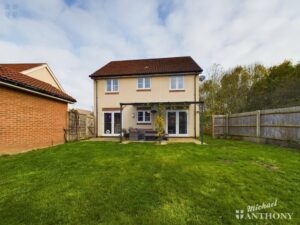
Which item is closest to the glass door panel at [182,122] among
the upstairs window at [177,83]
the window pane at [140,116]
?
the upstairs window at [177,83]

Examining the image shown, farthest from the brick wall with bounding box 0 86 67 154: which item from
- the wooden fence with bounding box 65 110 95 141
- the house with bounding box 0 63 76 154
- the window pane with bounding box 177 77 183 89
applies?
the window pane with bounding box 177 77 183 89

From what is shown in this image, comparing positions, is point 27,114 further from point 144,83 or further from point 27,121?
point 144,83

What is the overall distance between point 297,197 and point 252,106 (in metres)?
22.3

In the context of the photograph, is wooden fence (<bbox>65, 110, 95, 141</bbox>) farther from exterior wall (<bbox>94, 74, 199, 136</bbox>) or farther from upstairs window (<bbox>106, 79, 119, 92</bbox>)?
upstairs window (<bbox>106, 79, 119, 92</bbox>)

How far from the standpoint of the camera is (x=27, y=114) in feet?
29.5

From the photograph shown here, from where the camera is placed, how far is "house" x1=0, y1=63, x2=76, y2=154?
25.7ft

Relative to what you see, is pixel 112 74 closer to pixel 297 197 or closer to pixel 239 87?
pixel 297 197

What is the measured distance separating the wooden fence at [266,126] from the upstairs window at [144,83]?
24.7ft

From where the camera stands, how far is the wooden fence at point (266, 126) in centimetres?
938

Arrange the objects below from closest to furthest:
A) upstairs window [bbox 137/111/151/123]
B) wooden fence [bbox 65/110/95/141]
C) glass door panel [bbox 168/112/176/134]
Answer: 1. wooden fence [bbox 65/110/95/141]
2. glass door panel [bbox 168/112/176/134]
3. upstairs window [bbox 137/111/151/123]

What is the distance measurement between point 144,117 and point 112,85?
177 inches

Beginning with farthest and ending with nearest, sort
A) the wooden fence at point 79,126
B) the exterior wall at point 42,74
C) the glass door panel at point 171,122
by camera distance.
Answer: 1. the glass door panel at point 171,122
2. the exterior wall at point 42,74
3. the wooden fence at point 79,126

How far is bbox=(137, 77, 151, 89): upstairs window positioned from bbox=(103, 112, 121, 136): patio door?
135 inches

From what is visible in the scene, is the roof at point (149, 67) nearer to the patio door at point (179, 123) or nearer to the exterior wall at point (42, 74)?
the patio door at point (179, 123)
